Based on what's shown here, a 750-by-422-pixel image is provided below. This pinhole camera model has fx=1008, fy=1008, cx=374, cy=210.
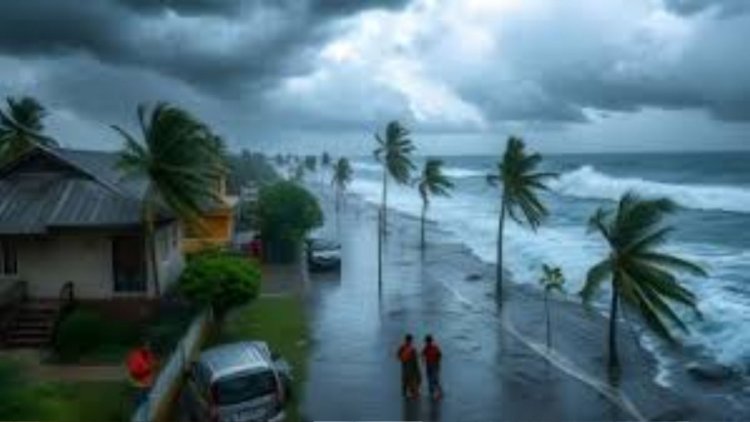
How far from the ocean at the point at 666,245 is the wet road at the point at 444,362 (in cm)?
444

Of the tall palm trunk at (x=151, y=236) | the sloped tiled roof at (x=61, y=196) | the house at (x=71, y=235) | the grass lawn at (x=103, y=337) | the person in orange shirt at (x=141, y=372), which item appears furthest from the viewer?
the house at (x=71, y=235)

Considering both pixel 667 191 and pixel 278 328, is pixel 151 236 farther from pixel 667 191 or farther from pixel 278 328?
pixel 667 191

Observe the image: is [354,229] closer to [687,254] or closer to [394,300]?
[687,254]

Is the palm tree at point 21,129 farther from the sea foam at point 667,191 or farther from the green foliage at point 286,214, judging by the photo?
the sea foam at point 667,191

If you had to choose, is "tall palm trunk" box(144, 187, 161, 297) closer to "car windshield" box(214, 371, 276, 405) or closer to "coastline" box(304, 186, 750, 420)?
"car windshield" box(214, 371, 276, 405)

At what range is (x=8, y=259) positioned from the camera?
30109 mm

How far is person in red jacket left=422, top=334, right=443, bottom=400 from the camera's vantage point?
81.2 ft

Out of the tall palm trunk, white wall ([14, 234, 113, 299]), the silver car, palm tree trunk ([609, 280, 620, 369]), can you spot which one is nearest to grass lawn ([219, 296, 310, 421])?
the tall palm trunk

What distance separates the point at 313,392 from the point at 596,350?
11.8 metres

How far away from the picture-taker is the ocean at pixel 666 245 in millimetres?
36781

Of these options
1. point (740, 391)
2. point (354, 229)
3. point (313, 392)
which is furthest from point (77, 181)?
point (354, 229)

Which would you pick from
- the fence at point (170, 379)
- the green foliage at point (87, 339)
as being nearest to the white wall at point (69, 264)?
the green foliage at point (87, 339)

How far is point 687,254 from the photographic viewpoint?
6009 cm

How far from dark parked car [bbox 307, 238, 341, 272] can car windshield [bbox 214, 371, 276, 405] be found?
3151 cm
